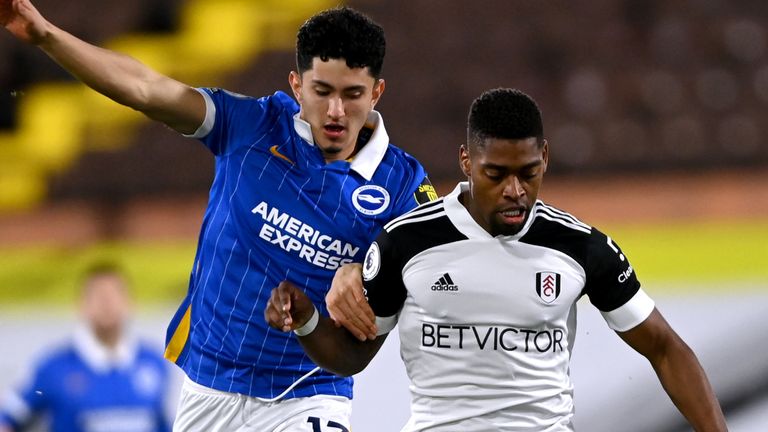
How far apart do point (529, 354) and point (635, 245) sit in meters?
4.56

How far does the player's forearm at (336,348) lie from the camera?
11.1 ft

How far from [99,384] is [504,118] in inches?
162

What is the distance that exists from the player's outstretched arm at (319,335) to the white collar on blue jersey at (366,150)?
615mm

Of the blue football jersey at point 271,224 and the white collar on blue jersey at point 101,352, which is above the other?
the white collar on blue jersey at point 101,352

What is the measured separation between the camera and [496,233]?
339 centimetres

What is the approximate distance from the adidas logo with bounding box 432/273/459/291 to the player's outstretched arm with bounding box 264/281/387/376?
26 centimetres

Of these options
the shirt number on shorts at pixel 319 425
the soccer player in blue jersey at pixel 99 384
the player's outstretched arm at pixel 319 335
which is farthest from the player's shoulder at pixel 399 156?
the soccer player in blue jersey at pixel 99 384

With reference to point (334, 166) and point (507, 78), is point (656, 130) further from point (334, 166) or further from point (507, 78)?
point (334, 166)

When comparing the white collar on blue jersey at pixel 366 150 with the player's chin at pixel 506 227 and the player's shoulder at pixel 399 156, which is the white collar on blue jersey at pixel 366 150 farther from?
the player's chin at pixel 506 227

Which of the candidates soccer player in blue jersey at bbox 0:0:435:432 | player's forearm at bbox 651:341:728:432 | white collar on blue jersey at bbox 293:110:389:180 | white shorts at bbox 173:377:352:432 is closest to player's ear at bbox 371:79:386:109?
soccer player in blue jersey at bbox 0:0:435:432

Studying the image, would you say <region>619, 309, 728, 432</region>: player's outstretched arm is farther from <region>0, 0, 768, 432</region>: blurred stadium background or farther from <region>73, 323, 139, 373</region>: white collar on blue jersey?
<region>73, 323, 139, 373</region>: white collar on blue jersey

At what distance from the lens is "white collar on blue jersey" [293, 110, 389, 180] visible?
3.89 meters

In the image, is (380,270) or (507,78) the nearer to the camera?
(380,270)

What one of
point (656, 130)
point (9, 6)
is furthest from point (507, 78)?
point (9, 6)
